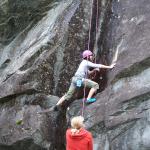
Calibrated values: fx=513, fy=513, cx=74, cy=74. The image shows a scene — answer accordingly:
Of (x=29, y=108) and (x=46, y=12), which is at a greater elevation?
(x=46, y=12)

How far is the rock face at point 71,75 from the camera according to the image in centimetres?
1282

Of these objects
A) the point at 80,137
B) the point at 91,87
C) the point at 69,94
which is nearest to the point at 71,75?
the point at 69,94

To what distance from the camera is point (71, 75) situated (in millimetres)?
15648

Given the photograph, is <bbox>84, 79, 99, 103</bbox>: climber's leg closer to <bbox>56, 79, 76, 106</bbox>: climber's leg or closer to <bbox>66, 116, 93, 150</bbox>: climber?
<bbox>56, 79, 76, 106</bbox>: climber's leg

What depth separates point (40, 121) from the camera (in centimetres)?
1460

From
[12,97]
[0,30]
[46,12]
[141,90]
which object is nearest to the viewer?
[141,90]

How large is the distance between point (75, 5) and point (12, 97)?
3604mm

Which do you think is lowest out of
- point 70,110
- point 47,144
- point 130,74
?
point 47,144

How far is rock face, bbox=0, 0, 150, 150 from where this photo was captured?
12820mm

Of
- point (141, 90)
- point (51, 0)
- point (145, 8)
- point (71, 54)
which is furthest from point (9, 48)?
point (141, 90)

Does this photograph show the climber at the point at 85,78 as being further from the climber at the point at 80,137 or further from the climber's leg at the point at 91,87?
the climber at the point at 80,137

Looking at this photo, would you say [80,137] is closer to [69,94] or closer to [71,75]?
[69,94]

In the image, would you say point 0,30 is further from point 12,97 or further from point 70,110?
point 70,110

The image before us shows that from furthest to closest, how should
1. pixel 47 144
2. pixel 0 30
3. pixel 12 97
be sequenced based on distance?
pixel 0 30
pixel 12 97
pixel 47 144
